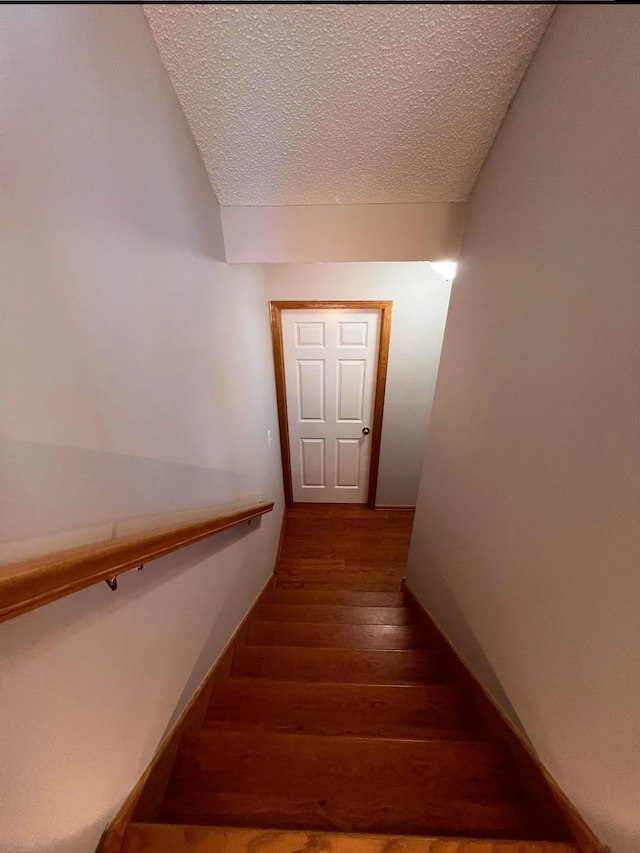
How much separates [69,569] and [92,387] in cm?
34

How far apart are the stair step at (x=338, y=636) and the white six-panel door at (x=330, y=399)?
183 cm

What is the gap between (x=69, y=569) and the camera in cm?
52

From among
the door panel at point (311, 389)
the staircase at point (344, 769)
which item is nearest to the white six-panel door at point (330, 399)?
the door panel at point (311, 389)

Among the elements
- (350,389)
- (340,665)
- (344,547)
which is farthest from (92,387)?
(344,547)

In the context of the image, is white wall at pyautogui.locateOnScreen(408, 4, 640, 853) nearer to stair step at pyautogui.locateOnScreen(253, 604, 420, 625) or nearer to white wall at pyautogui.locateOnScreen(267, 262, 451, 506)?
stair step at pyautogui.locateOnScreen(253, 604, 420, 625)

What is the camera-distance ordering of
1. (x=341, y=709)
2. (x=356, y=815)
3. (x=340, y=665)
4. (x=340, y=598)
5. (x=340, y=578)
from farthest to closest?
(x=340, y=578) → (x=340, y=598) → (x=340, y=665) → (x=341, y=709) → (x=356, y=815)

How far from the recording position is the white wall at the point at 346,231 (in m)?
1.62

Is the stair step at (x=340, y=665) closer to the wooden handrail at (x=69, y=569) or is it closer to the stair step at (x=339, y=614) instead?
the stair step at (x=339, y=614)

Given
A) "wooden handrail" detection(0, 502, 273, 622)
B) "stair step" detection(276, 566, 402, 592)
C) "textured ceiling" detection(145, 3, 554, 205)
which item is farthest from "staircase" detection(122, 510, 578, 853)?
"textured ceiling" detection(145, 3, 554, 205)

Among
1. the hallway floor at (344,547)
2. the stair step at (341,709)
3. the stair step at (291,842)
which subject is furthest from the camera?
the hallway floor at (344,547)

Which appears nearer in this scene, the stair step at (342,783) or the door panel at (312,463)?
the stair step at (342,783)

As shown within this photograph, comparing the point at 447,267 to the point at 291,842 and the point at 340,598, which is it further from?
the point at 340,598

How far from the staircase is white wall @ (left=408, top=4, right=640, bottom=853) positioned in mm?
213

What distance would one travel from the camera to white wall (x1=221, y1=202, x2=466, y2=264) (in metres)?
1.62
